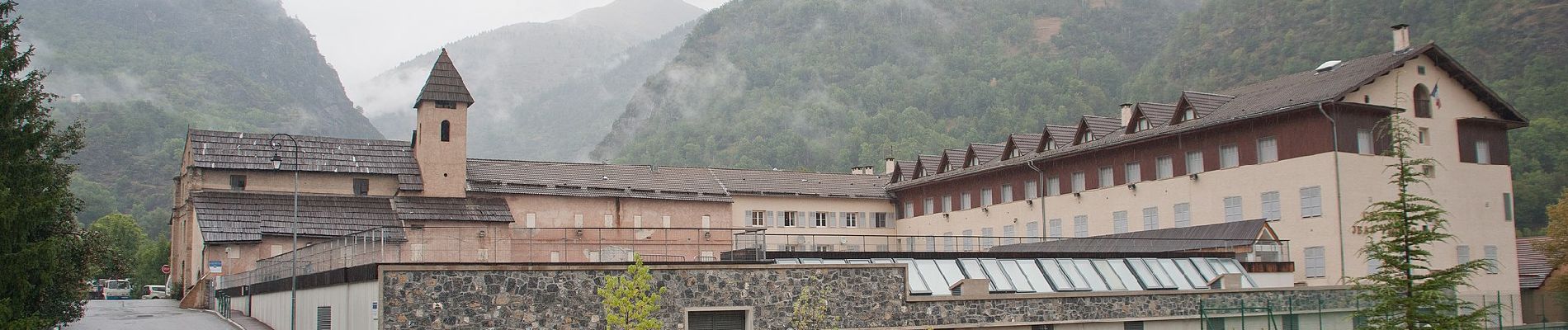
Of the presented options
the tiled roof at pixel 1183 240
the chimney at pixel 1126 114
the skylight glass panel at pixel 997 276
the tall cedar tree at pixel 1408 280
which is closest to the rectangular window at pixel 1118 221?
the tiled roof at pixel 1183 240

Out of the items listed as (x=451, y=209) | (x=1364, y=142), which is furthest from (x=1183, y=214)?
(x=451, y=209)

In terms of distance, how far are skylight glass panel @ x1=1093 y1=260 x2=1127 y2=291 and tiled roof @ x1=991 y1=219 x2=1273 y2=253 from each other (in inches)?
199

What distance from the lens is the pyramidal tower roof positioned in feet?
223

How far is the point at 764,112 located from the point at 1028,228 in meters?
133

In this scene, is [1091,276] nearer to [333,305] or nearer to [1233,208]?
[1233,208]

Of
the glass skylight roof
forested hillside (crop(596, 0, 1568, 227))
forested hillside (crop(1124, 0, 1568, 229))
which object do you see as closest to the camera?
the glass skylight roof

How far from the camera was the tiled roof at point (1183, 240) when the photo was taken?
47.6 m

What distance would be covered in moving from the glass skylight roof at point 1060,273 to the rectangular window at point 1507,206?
1797 cm

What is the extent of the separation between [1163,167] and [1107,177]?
3.78 meters

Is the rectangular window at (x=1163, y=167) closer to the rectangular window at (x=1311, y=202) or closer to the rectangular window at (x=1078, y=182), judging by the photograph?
the rectangular window at (x=1078, y=182)

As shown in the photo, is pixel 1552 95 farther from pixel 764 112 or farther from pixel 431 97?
pixel 764 112

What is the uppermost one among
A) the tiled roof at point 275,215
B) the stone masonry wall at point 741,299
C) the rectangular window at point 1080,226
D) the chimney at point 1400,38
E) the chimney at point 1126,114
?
the chimney at point 1400,38

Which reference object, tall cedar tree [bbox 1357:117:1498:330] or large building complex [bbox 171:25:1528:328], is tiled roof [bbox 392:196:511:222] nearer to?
large building complex [bbox 171:25:1528:328]

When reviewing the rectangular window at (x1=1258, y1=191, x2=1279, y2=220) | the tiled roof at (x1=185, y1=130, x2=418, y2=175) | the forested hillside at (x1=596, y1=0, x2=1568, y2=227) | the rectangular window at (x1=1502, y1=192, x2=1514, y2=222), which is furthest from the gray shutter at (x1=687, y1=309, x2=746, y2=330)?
the forested hillside at (x1=596, y1=0, x2=1568, y2=227)
